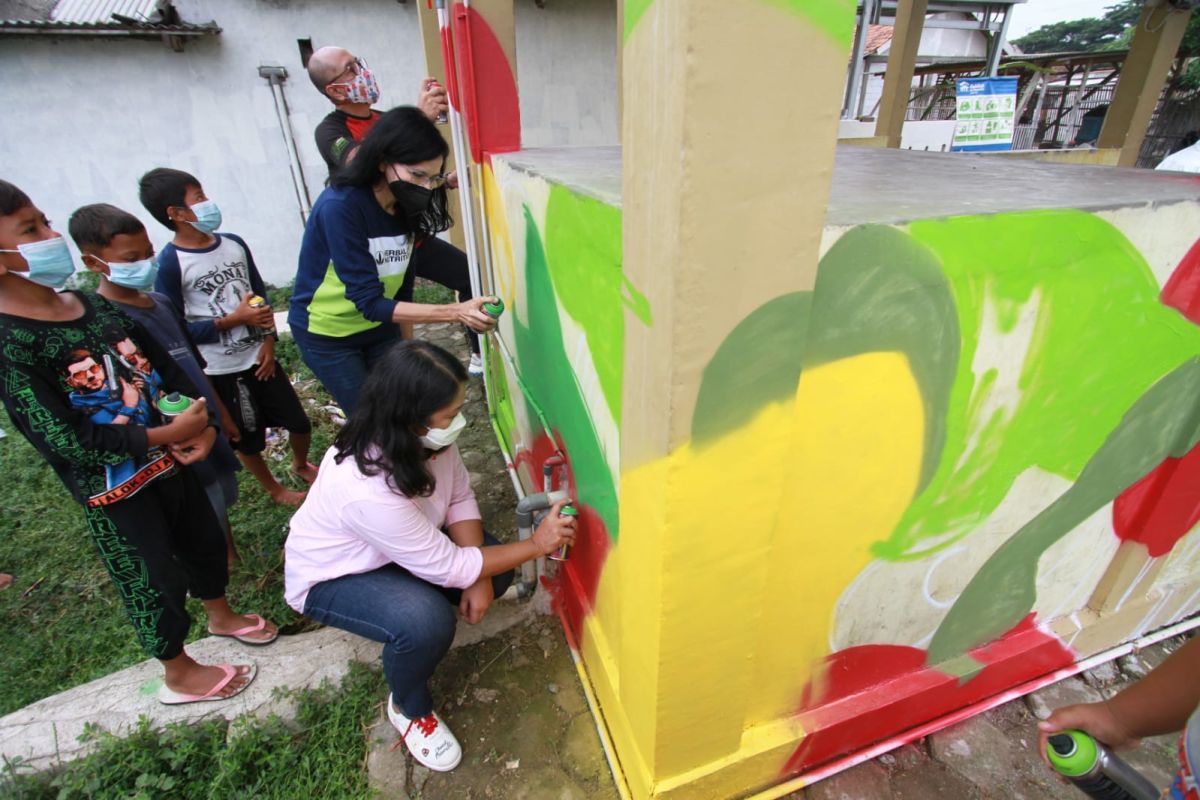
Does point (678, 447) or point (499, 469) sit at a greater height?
point (678, 447)

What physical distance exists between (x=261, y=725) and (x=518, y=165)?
7.02ft

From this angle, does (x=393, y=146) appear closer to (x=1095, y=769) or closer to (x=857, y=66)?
(x=1095, y=769)

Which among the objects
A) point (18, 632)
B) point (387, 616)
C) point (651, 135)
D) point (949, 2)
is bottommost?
point (18, 632)

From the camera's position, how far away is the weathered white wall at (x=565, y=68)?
7.53m

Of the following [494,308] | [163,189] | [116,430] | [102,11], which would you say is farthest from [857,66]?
[102,11]

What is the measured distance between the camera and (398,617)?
1.77 meters

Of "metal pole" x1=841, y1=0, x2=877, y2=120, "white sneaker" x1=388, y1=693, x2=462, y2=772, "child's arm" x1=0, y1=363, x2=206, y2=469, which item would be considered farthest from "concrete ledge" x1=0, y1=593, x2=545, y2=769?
"metal pole" x1=841, y1=0, x2=877, y2=120

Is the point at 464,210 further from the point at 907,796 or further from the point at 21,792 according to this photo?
the point at 907,796

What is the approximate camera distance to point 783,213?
2.99 feet

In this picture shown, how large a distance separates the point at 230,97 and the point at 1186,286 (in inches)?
348

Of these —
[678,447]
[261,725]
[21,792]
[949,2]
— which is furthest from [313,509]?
[949,2]

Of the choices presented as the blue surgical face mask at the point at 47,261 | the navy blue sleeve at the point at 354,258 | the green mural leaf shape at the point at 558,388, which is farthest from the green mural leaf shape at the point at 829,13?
the navy blue sleeve at the point at 354,258

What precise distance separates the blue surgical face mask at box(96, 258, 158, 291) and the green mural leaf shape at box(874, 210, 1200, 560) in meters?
2.45

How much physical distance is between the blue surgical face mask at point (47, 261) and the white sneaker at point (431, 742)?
1.65 m
